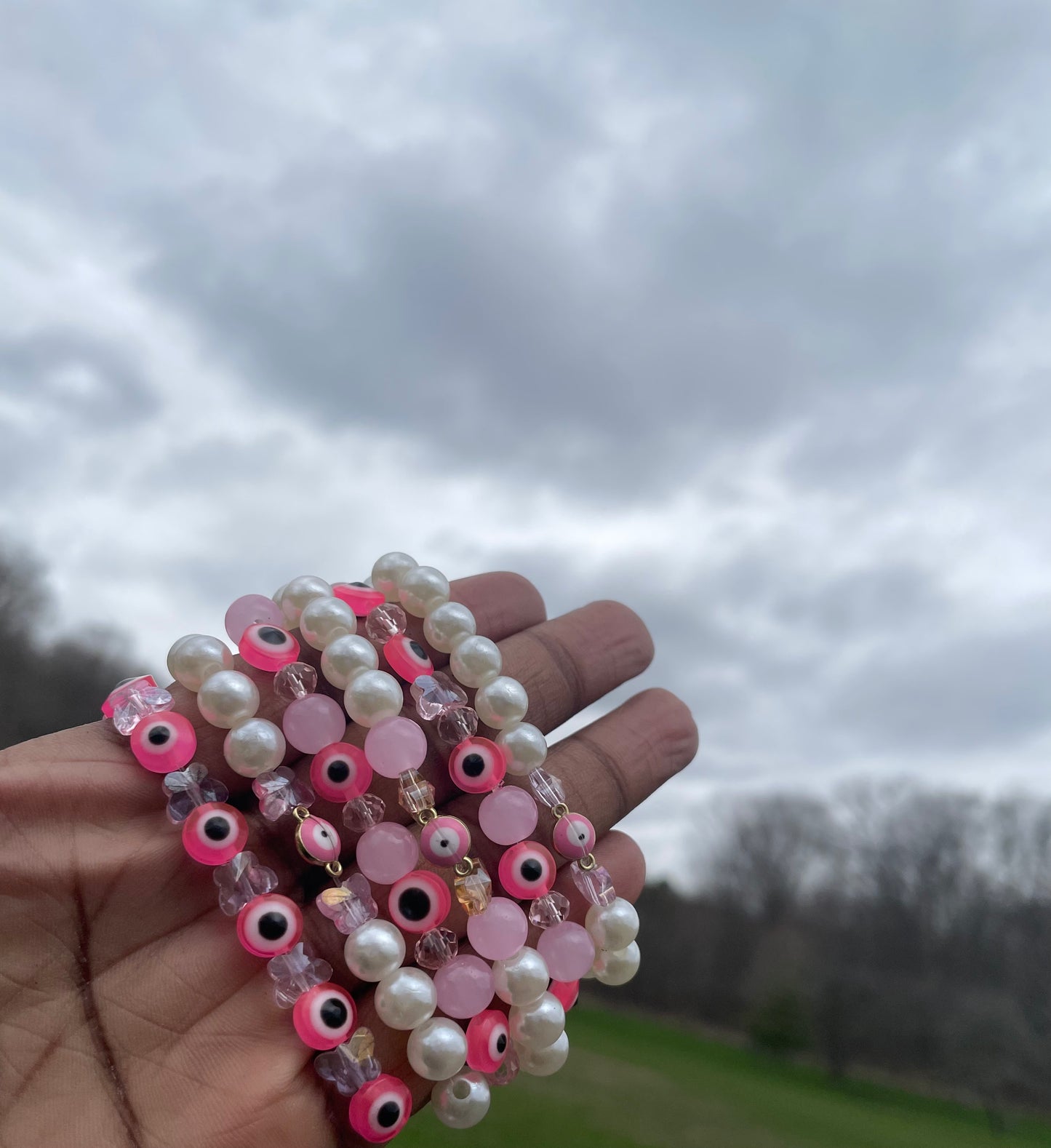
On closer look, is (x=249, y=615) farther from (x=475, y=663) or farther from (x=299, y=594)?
(x=475, y=663)

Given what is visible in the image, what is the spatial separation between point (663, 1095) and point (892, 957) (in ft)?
12.7

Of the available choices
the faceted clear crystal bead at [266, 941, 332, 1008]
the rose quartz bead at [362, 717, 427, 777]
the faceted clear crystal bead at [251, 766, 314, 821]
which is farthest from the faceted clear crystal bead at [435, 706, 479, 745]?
the faceted clear crystal bead at [266, 941, 332, 1008]

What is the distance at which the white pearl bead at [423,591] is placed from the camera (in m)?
2.15

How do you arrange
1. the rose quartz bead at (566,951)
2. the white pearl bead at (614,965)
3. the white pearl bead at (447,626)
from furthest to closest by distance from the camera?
1. the white pearl bead at (447,626)
2. the white pearl bead at (614,965)
3. the rose quartz bead at (566,951)

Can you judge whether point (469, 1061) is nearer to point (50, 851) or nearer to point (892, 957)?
point (50, 851)

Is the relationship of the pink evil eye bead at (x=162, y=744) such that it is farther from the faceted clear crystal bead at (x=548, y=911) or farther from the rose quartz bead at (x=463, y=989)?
the faceted clear crystal bead at (x=548, y=911)

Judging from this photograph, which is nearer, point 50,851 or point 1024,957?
point 50,851

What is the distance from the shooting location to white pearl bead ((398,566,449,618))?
2.15m

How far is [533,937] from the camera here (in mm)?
2029

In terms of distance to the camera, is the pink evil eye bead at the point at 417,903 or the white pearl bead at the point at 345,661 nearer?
the pink evil eye bead at the point at 417,903

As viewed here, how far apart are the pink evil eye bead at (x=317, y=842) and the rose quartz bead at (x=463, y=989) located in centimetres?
37

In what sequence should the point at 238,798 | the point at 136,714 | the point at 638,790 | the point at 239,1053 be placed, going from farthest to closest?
the point at 638,790 < the point at 238,798 < the point at 136,714 < the point at 239,1053

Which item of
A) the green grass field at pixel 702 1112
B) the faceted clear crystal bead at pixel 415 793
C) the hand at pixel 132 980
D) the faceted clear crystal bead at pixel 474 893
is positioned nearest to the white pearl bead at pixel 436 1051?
the hand at pixel 132 980

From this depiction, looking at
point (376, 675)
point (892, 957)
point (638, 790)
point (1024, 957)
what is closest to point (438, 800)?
point (376, 675)
